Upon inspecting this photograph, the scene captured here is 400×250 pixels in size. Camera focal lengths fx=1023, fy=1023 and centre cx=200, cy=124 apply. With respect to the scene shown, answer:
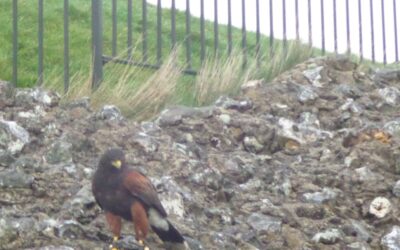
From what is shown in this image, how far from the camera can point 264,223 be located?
5.89 meters

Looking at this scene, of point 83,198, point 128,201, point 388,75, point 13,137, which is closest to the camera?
point 128,201

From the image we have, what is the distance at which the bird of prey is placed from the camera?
16.9 feet

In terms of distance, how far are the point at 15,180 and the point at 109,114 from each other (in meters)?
1.31

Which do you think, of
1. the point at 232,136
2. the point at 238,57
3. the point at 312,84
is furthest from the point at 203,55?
the point at 232,136

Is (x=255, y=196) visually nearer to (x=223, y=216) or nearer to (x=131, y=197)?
(x=223, y=216)

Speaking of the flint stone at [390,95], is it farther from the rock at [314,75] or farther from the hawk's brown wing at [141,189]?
the hawk's brown wing at [141,189]

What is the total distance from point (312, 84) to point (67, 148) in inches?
109

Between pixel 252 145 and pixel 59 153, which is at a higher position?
pixel 59 153

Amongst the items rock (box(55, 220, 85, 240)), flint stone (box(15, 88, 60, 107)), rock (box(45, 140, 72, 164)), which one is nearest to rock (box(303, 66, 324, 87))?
flint stone (box(15, 88, 60, 107))

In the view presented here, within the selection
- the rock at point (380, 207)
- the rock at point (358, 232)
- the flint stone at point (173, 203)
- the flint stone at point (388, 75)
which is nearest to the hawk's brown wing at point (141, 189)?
the flint stone at point (173, 203)

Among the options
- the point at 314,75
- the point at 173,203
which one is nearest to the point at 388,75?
the point at 314,75

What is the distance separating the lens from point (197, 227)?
571cm

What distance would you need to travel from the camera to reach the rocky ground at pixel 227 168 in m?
5.57

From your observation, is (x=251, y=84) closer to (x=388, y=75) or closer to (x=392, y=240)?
(x=388, y=75)
